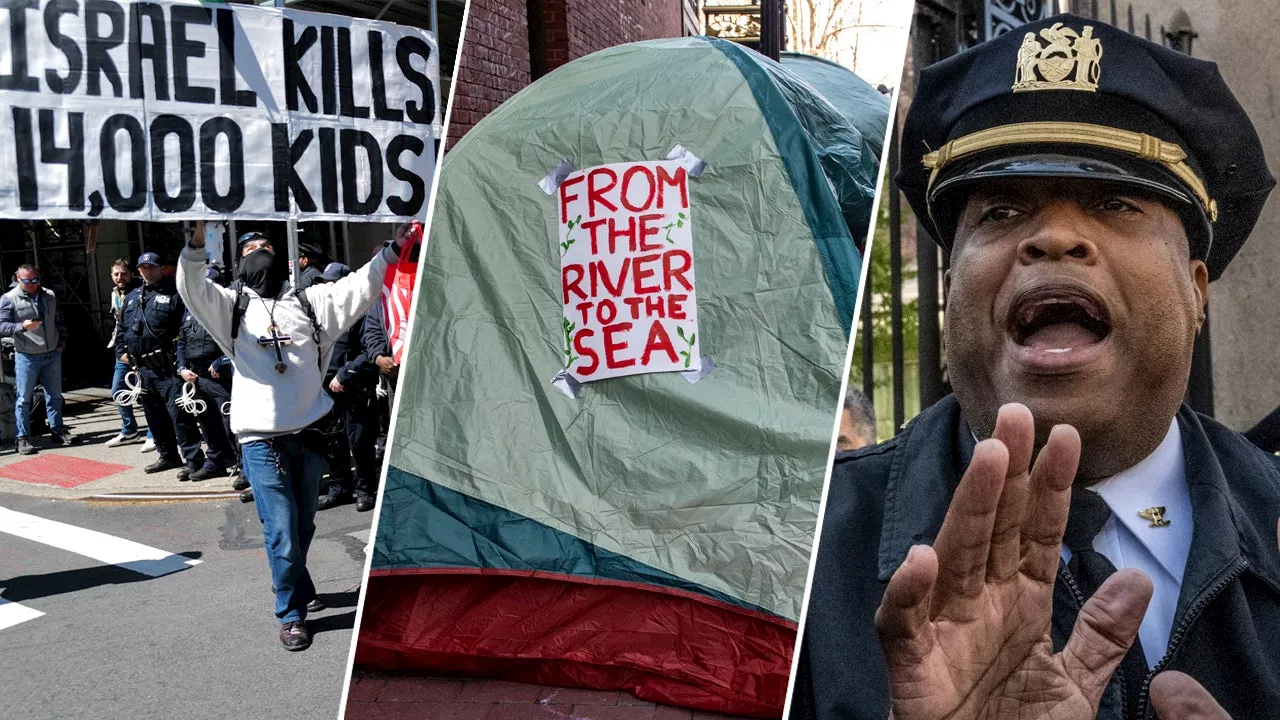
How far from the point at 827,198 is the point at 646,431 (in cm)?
85

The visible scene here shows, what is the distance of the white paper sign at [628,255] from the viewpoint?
2982 mm

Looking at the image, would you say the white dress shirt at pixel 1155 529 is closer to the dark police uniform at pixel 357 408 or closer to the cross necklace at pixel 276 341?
the cross necklace at pixel 276 341

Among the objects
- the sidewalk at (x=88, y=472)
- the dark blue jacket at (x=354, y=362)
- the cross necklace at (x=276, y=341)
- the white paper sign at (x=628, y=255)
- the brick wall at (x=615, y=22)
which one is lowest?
the sidewalk at (x=88, y=472)

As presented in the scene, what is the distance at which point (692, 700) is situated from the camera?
10.8ft

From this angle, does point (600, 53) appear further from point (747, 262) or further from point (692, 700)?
point (692, 700)

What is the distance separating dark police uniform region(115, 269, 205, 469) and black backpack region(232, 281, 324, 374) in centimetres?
362

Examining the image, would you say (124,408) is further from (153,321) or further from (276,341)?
(276,341)

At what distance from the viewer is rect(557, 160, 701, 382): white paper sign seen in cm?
298

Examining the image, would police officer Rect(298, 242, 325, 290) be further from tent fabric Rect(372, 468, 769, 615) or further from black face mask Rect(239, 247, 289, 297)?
tent fabric Rect(372, 468, 769, 615)

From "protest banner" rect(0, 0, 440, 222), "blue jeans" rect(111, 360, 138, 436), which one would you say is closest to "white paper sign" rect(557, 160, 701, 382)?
"protest banner" rect(0, 0, 440, 222)

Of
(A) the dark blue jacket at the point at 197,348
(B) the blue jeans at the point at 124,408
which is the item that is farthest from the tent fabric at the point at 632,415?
(B) the blue jeans at the point at 124,408

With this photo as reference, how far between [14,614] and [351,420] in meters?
1.94

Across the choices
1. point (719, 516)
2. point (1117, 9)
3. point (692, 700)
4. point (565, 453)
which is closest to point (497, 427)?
point (565, 453)

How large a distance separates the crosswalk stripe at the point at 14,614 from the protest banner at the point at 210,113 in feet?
7.46
